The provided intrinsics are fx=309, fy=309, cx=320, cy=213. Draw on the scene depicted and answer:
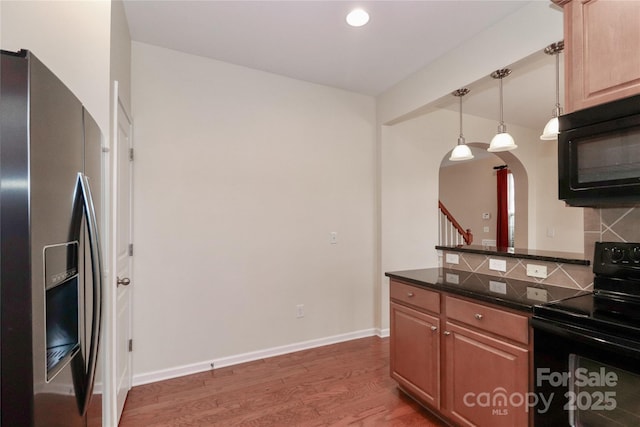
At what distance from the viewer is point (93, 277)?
3.60 feet

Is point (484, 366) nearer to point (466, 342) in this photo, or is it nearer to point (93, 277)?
point (466, 342)

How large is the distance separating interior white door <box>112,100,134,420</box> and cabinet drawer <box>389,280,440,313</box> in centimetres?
190

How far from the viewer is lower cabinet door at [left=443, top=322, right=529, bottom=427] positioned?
5.08ft

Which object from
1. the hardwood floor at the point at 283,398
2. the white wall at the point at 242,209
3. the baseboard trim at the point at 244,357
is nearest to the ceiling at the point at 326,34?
the white wall at the point at 242,209

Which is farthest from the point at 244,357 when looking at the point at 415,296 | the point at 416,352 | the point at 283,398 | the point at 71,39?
the point at 71,39

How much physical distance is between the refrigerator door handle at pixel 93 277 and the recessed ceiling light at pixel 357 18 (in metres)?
2.03

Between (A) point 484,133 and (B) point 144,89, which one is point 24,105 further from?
(A) point 484,133

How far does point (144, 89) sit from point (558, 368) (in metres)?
3.32

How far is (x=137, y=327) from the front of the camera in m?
2.55

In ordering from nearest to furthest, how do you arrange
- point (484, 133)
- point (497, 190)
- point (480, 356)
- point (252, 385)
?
point (480, 356)
point (252, 385)
point (484, 133)
point (497, 190)

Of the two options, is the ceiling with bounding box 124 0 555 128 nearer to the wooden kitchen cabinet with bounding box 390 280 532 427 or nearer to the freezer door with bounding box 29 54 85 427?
the freezer door with bounding box 29 54 85 427

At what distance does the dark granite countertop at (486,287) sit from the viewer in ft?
5.27

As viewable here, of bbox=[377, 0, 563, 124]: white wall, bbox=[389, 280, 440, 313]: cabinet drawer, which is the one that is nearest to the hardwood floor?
bbox=[389, 280, 440, 313]: cabinet drawer

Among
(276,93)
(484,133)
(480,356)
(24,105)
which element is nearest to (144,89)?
(276,93)
